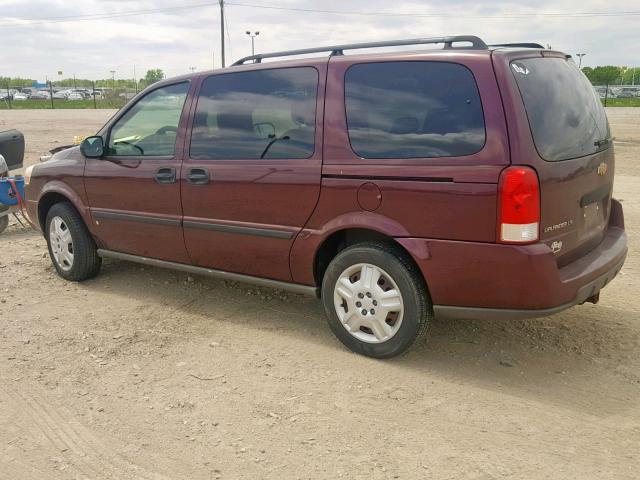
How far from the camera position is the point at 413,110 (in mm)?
3572

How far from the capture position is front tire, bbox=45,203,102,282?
5.50 m

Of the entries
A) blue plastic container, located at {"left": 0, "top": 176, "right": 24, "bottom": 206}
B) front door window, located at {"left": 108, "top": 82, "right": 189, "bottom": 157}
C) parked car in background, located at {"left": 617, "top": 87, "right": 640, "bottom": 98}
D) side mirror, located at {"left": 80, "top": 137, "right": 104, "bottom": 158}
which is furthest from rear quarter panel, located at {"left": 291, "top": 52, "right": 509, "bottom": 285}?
parked car in background, located at {"left": 617, "top": 87, "right": 640, "bottom": 98}

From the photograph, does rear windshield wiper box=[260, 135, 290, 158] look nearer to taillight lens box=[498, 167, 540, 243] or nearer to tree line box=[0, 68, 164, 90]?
taillight lens box=[498, 167, 540, 243]

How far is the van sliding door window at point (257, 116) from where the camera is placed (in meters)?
4.03

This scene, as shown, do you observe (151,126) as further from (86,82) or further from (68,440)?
(86,82)

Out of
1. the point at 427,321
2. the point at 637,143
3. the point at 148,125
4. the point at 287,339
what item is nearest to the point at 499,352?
the point at 427,321

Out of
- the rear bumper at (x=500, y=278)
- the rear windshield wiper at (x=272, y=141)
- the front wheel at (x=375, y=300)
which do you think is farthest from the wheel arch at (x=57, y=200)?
the rear bumper at (x=500, y=278)

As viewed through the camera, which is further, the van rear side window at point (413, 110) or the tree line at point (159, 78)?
the tree line at point (159, 78)

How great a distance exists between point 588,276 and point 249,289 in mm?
2774

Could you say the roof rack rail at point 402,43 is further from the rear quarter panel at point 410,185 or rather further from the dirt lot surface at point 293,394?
the dirt lot surface at point 293,394

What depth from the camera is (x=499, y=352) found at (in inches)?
158

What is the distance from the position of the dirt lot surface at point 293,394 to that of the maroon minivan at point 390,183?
1.29 ft

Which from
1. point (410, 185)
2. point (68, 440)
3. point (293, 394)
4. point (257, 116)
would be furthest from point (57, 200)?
point (410, 185)

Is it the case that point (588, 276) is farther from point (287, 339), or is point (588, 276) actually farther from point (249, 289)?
point (249, 289)
